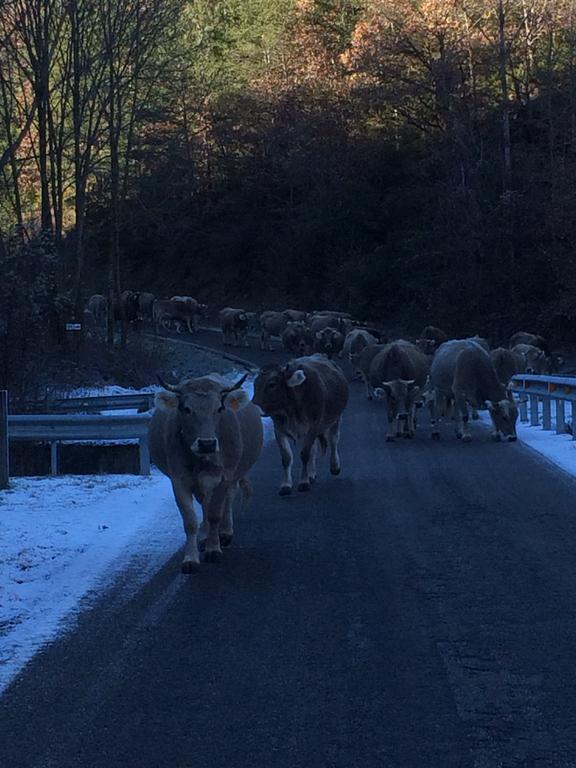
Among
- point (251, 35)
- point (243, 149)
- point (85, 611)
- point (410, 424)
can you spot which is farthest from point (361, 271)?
point (85, 611)

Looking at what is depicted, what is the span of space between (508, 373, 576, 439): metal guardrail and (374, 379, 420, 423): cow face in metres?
1.86

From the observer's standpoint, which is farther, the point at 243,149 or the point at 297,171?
the point at 243,149

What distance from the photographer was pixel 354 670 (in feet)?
20.6

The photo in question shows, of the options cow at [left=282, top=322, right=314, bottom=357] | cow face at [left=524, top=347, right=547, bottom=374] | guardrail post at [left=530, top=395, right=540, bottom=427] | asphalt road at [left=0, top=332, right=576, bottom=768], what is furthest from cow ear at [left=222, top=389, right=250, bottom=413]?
cow at [left=282, top=322, right=314, bottom=357]

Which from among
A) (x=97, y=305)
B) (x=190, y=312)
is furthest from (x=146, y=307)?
(x=97, y=305)

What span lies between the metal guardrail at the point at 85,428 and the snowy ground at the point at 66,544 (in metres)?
0.61

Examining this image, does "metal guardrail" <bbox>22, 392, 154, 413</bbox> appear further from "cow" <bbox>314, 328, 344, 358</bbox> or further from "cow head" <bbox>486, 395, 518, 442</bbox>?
"cow" <bbox>314, 328, 344, 358</bbox>

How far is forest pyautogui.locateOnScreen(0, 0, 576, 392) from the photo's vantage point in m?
32.8

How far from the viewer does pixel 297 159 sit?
65500 mm

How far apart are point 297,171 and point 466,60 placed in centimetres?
1522

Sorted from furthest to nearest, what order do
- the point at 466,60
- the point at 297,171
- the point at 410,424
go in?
the point at 297,171
the point at 466,60
the point at 410,424

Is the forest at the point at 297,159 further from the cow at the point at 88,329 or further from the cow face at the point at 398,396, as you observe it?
the cow face at the point at 398,396

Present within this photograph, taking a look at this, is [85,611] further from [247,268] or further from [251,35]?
[251,35]

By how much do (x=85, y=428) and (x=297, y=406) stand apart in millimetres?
3384
